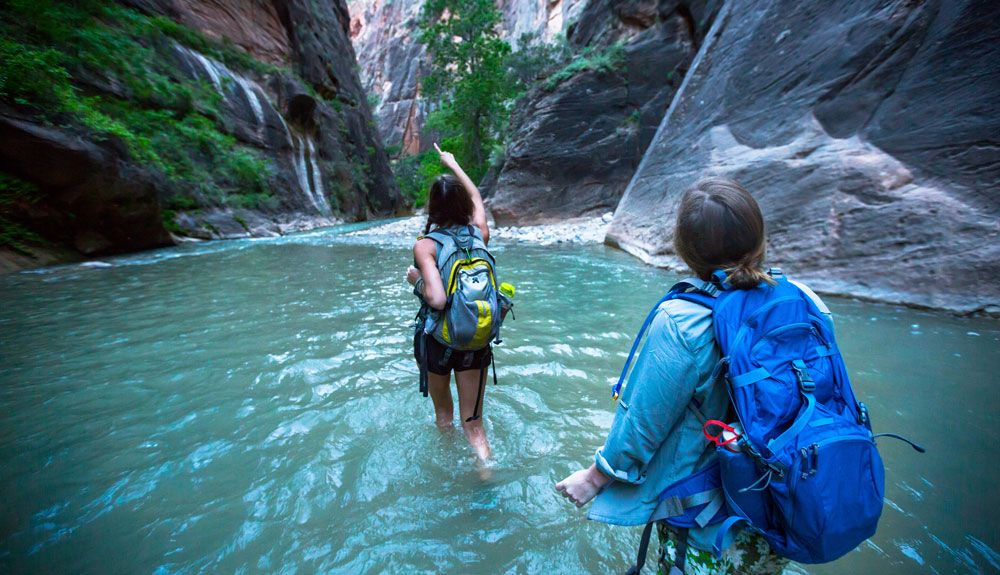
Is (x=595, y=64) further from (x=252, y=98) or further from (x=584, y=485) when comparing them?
(x=584, y=485)

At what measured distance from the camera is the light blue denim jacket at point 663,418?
1.00 metres

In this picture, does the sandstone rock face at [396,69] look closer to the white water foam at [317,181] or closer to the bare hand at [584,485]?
the white water foam at [317,181]

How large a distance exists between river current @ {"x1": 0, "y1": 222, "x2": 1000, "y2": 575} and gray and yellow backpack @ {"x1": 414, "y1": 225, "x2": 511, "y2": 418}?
73cm

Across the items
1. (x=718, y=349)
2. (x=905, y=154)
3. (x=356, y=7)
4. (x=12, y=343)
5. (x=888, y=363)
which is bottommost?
(x=888, y=363)

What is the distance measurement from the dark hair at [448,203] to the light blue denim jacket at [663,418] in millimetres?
1244

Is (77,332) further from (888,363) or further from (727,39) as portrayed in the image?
(727,39)

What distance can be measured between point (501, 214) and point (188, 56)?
1274 centimetres

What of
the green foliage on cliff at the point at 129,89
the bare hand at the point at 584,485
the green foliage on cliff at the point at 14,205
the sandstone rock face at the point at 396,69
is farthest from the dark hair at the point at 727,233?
the sandstone rock face at the point at 396,69

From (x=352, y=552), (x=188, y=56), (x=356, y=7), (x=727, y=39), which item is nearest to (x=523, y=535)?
(x=352, y=552)

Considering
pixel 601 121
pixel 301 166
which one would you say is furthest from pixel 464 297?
pixel 301 166

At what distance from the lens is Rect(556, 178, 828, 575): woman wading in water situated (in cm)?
100

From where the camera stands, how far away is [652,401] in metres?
1.03

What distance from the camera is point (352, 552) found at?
1678 mm

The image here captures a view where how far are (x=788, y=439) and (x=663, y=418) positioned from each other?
26 cm
